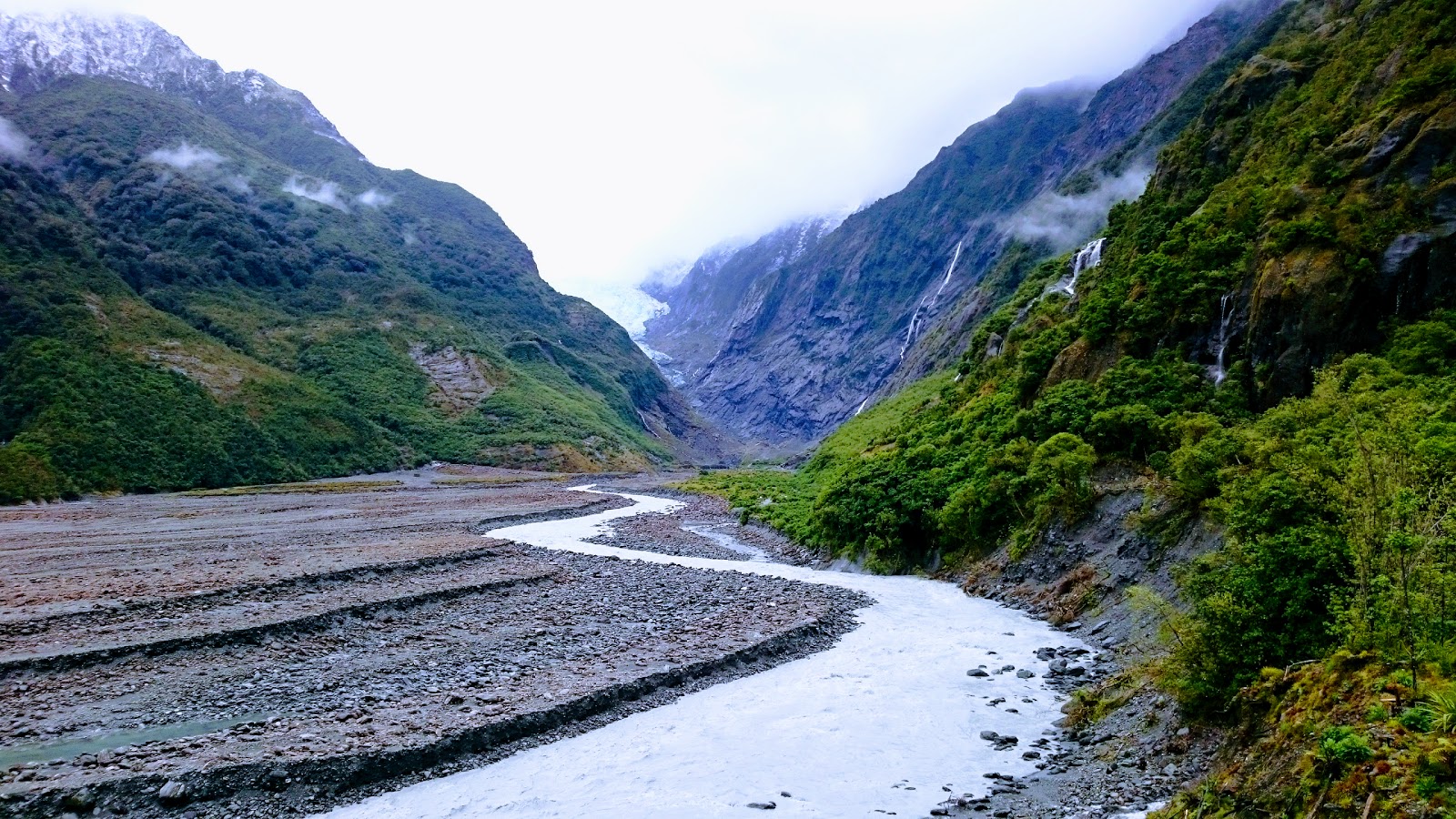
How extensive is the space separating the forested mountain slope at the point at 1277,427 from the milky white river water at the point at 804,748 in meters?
4.18

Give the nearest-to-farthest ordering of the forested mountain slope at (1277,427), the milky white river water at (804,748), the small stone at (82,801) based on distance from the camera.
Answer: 1. the forested mountain slope at (1277,427)
2. the small stone at (82,801)
3. the milky white river water at (804,748)

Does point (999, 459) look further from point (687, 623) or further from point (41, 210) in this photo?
point (41, 210)

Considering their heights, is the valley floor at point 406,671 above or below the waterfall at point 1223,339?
below

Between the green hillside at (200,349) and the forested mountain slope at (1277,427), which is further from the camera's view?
the green hillside at (200,349)

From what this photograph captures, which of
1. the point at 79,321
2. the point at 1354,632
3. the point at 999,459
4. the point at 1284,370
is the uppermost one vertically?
the point at 79,321

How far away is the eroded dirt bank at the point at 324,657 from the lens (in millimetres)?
14883

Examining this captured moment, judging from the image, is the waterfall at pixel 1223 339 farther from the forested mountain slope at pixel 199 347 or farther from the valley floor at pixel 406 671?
the forested mountain slope at pixel 199 347

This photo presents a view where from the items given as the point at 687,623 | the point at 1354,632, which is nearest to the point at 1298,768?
the point at 1354,632

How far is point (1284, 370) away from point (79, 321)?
436 feet

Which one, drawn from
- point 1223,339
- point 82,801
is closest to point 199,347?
point 82,801

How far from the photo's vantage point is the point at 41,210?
123688 millimetres

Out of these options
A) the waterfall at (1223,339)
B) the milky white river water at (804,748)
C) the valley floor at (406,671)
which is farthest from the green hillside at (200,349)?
the waterfall at (1223,339)

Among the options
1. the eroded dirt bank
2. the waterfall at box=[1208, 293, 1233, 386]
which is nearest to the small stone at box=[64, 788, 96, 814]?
the eroded dirt bank

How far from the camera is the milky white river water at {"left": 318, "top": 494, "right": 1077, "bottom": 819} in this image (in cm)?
1381
